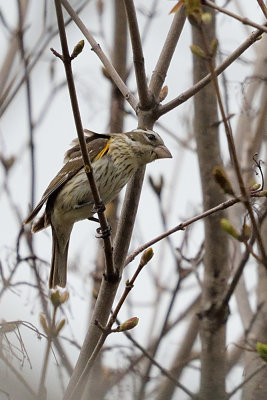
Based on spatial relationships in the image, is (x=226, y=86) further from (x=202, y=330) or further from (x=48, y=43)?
(x=202, y=330)

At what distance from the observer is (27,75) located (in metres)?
3.75

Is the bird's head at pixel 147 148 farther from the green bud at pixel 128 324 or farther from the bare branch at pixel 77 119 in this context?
the green bud at pixel 128 324

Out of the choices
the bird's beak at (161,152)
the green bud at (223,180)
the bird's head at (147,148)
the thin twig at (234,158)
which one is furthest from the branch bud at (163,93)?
the thin twig at (234,158)

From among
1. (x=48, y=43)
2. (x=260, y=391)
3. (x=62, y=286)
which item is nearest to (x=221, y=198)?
(x=62, y=286)

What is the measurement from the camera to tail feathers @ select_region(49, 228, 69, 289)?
4.27 m

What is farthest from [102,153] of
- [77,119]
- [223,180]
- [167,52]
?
[223,180]

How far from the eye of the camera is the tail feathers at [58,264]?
14.0ft

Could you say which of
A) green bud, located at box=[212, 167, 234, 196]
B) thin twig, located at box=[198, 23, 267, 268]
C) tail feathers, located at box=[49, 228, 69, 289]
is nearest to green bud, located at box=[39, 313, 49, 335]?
tail feathers, located at box=[49, 228, 69, 289]

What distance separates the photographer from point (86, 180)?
4371mm

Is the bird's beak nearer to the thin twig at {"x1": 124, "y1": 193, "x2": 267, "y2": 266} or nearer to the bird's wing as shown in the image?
the bird's wing

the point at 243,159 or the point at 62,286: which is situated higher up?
the point at 243,159

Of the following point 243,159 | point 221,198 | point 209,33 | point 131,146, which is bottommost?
point 221,198

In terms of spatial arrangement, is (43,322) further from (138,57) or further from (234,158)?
(234,158)

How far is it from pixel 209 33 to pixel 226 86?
1.16 ft
